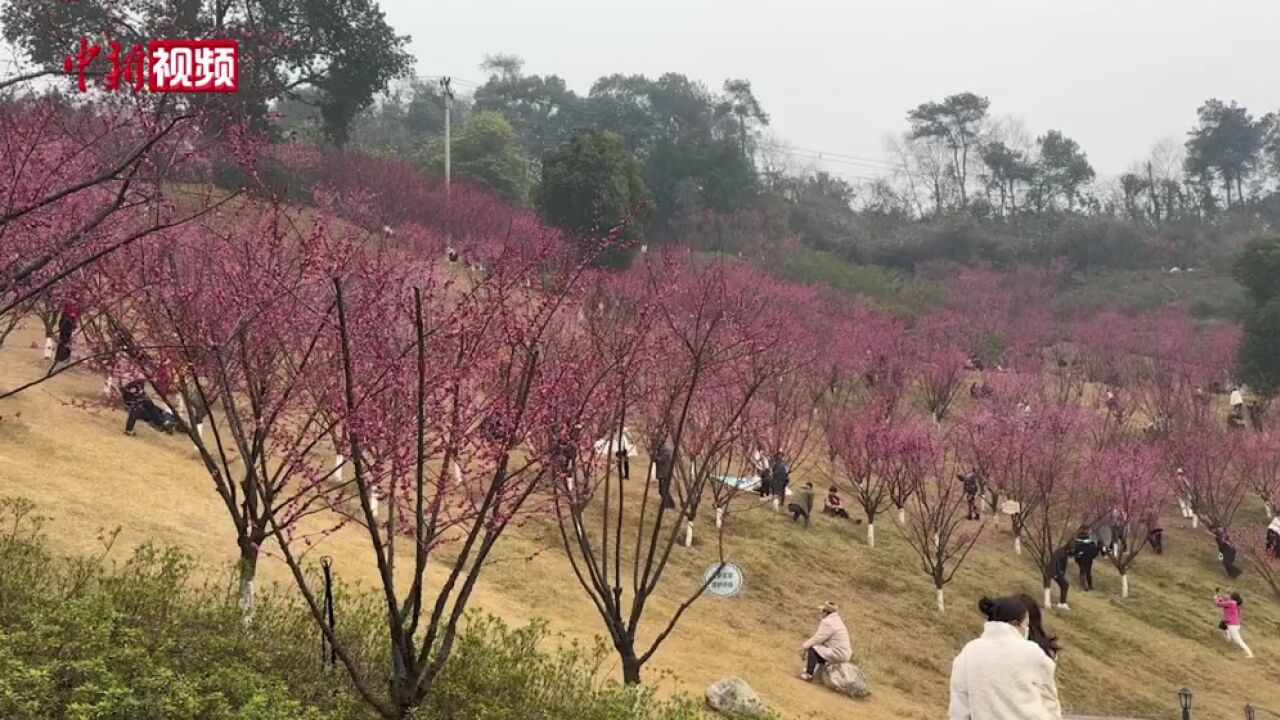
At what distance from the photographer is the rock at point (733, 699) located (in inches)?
297

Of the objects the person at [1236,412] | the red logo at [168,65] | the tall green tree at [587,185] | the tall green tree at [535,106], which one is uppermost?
the tall green tree at [535,106]

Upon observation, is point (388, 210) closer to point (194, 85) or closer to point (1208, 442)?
point (194, 85)

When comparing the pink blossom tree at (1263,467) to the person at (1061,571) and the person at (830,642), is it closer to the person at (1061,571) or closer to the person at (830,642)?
the person at (1061,571)

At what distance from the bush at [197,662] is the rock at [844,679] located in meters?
4.48

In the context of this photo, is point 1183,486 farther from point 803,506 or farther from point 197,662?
point 197,662

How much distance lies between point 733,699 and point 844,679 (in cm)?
266

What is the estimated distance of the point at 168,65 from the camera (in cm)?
448

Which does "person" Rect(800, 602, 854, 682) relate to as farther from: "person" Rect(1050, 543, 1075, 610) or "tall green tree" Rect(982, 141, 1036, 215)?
"tall green tree" Rect(982, 141, 1036, 215)

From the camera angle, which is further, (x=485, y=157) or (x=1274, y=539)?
(x=485, y=157)

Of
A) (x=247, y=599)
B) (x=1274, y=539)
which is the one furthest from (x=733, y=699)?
(x=1274, y=539)

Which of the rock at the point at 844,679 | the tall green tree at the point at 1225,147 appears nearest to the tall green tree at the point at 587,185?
the rock at the point at 844,679

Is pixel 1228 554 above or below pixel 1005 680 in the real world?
below

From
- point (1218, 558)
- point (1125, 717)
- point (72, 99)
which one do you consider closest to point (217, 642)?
point (72, 99)

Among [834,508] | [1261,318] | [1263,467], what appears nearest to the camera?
[834,508]
